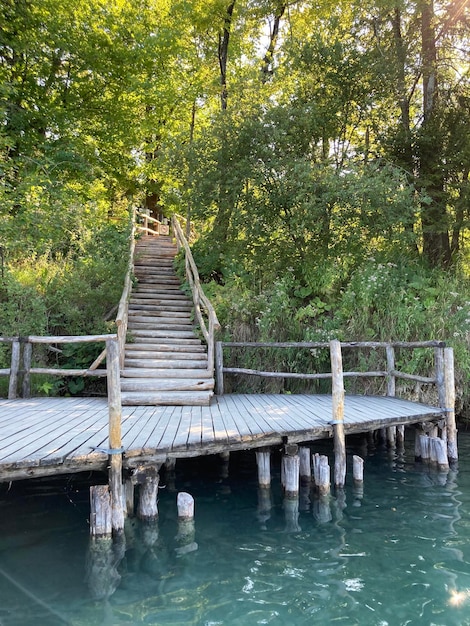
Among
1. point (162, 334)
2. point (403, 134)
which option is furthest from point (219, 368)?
point (403, 134)

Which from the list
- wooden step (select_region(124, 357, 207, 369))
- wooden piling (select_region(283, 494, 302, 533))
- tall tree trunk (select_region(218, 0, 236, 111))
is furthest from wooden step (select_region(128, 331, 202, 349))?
tall tree trunk (select_region(218, 0, 236, 111))

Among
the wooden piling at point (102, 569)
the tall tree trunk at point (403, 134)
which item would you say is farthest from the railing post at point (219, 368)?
the tall tree trunk at point (403, 134)

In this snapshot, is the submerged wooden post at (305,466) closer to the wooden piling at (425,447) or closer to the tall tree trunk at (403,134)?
the wooden piling at (425,447)

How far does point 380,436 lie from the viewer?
9172 mm

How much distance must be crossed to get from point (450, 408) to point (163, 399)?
497 centimetres

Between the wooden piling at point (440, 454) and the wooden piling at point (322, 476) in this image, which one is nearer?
the wooden piling at point (322, 476)

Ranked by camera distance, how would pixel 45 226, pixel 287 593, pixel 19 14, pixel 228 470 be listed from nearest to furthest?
pixel 287 593 → pixel 228 470 → pixel 45 226 → pixel 19 14

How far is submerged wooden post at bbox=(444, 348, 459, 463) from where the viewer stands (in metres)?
7.43

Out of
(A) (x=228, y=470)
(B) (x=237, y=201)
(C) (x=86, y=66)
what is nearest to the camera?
(A) (x=228, y=470)

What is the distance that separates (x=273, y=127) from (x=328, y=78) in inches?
85.5

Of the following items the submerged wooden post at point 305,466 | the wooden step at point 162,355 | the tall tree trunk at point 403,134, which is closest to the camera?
the submerged wooden post at point 305,466

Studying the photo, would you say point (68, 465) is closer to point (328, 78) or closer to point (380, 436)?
point (380, 436)

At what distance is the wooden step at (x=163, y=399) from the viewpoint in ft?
24.8

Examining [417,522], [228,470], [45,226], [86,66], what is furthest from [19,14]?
[417,522]
